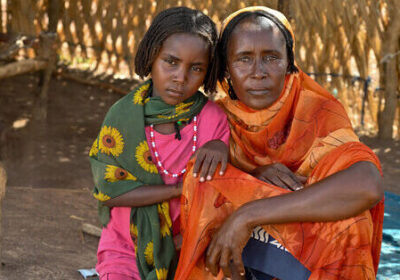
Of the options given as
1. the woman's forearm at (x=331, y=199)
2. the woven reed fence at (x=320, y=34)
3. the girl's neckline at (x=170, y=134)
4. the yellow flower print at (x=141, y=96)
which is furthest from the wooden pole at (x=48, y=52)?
the woman's forearm at (x=331, y=199)

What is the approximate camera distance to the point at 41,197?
4.52 metres

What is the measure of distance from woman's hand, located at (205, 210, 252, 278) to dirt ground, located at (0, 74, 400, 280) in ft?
4.25

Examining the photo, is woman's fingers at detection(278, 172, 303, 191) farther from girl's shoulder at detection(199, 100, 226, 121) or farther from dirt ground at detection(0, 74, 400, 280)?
dirt ground at detection(0, 74, 400, 280)

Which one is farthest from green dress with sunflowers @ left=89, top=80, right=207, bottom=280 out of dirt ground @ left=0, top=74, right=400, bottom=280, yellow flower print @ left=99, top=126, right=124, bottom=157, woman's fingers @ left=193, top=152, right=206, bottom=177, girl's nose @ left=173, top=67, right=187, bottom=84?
dirt ground @ left=0, top=74, right=400, bottom=280

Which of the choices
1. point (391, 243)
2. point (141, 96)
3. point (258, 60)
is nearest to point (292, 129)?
point (258, 60)

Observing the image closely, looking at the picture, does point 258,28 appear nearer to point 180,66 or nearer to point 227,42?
point 227,42

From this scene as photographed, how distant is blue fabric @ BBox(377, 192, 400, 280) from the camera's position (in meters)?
3.23

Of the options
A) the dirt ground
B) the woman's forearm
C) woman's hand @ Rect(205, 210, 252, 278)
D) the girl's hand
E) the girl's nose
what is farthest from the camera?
the dirt ground

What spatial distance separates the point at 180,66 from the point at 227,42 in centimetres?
21

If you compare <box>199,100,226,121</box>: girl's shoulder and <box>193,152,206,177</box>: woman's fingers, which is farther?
<box>199,100,226,121</box>: girl's shoulder

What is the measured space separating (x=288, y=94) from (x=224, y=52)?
0.30 m

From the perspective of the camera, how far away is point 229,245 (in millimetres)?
2033

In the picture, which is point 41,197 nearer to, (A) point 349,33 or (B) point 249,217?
(B) point 249,217

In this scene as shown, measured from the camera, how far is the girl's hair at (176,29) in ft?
7.38
